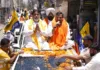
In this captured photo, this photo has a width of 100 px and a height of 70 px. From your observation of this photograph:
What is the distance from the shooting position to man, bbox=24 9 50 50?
8539 mm

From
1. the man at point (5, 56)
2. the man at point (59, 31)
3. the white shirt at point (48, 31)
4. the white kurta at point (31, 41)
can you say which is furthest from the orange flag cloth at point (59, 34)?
the man at point (5, 56)

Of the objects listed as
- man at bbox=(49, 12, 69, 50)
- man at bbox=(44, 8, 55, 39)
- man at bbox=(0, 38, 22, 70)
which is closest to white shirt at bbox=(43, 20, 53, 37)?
man at bbox=(44, 8, 55, 39)

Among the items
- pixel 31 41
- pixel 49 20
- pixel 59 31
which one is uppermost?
pixel 49 20

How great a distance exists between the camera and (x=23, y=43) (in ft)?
28.8

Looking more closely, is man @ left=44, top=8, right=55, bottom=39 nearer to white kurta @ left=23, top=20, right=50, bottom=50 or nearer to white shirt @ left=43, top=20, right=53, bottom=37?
white shirt @ left=43, top=20, right=53, bottom=37

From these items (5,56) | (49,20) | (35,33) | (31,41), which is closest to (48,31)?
(35,33)

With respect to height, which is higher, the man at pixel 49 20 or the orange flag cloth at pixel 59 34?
the man at pixel 49 20

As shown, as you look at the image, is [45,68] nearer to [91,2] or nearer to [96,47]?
[96,47]

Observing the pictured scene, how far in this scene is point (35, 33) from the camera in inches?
345

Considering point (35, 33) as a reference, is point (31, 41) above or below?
below

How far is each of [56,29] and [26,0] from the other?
73.8 meters

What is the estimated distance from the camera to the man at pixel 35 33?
8.54m

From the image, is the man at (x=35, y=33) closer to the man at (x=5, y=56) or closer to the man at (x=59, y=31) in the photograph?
the man at (x=59, y=31)

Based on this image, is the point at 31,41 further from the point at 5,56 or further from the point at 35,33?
the point at 5,56
